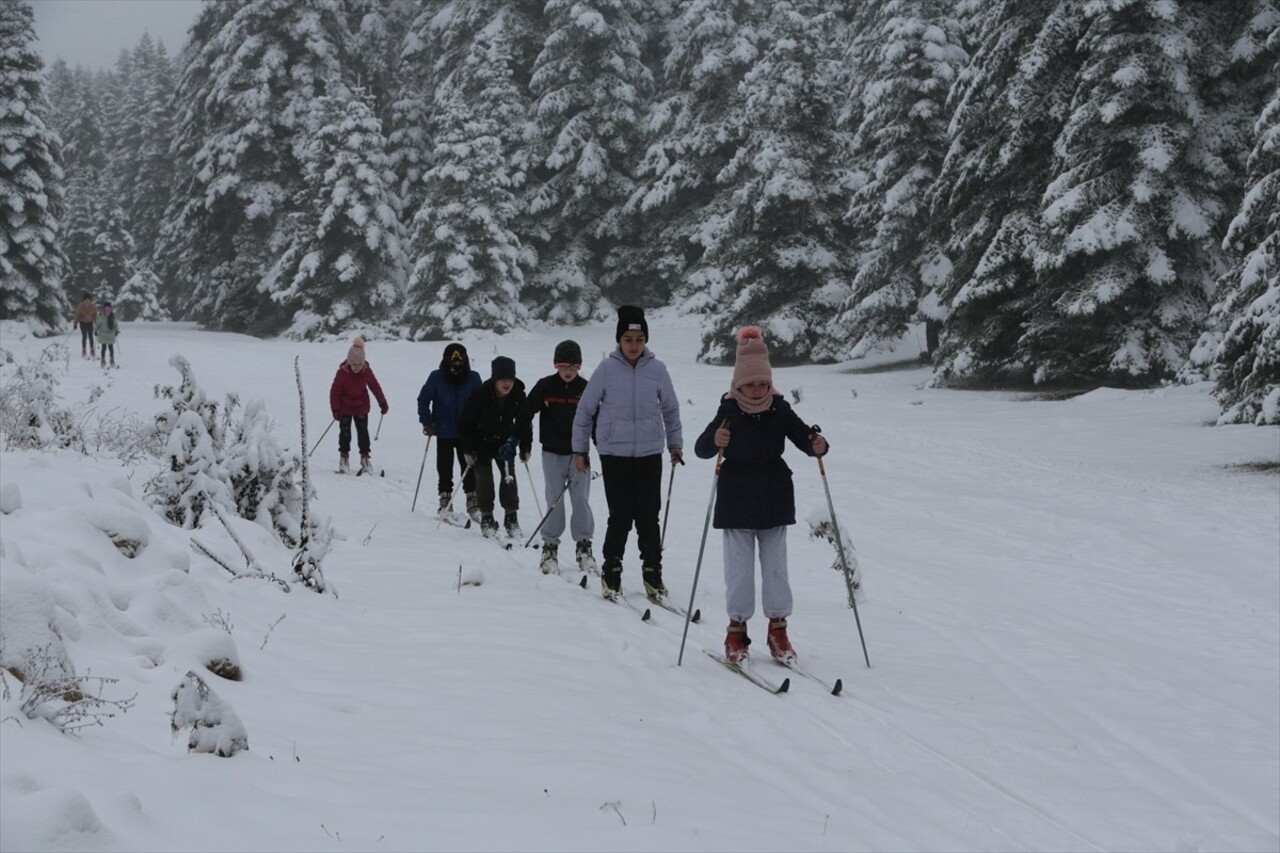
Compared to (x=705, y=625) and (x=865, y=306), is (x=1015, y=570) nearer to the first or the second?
(x=705, y=625)

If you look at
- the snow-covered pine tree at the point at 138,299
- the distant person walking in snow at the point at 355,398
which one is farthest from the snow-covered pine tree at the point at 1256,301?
the snow-covered pine tree at the point at 138,299

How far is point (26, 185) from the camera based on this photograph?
33969 millimetres

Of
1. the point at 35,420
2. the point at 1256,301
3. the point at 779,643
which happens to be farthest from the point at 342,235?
Result: the point at 779,643

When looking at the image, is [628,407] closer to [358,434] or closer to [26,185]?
[358,434]

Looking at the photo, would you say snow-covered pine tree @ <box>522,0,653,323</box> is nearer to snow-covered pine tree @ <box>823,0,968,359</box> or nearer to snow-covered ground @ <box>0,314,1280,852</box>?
snow-covered pine tree @ <box>823,0,968,359</box>

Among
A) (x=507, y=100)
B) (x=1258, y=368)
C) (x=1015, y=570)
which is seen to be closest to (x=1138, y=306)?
(x=1258, y=368)

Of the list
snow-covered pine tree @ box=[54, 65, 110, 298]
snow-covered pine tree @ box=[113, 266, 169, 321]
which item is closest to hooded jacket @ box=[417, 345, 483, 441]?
snow-covered pine tree @ box=[54, 65, 110, 298]

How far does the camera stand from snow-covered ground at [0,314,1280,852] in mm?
3369

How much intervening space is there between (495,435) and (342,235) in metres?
30.6

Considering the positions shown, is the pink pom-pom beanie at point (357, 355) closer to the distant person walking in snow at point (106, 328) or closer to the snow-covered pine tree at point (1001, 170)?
the snow-covered pine tree at point (1001, 170)

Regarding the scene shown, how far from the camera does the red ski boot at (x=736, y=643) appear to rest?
6.37 m

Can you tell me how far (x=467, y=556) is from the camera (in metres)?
9.14

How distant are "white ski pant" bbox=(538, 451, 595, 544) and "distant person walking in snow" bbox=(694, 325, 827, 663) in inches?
101

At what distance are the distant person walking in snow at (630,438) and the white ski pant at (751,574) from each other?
149 centimetres
